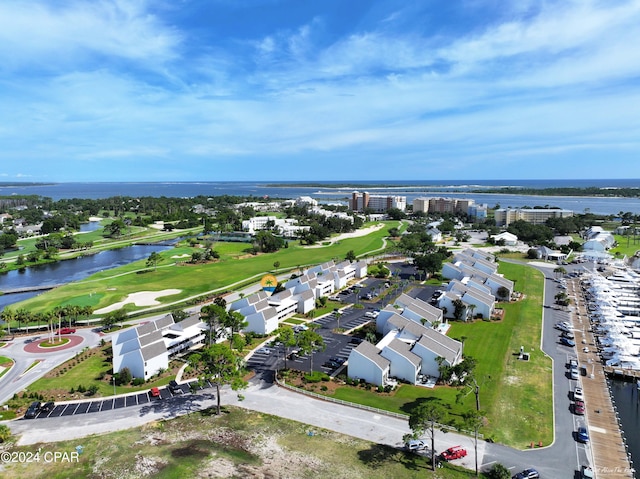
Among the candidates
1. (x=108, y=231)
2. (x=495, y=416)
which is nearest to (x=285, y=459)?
(x=495, y=416)

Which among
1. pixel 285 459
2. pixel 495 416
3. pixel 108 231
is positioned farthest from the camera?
pixel 108 231

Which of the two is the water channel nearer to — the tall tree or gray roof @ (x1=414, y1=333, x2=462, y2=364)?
the tall tree

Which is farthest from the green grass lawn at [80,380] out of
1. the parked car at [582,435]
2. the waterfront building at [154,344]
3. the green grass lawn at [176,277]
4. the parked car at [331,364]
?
the parked car at [582,435]

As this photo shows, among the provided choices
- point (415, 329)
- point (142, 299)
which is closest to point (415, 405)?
point (415, 329)

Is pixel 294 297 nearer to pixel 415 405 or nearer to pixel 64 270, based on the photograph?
pixel 415 405

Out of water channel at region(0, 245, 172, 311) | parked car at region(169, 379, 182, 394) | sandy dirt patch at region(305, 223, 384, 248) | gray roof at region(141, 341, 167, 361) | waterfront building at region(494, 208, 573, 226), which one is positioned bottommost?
water channel at region(0, 245, 172, 311)

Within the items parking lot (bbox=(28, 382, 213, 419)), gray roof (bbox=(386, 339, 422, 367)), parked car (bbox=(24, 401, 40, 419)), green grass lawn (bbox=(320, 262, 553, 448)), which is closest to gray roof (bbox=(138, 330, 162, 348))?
parking lot (bbox=(28, 382, 213, 419))

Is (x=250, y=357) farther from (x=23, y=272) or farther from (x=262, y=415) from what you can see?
(x=23, y=272)
